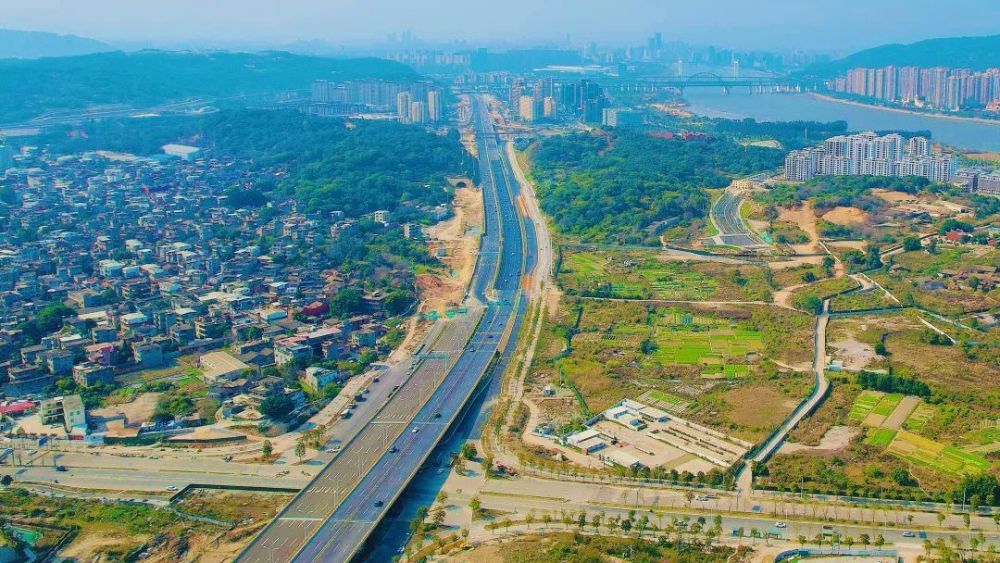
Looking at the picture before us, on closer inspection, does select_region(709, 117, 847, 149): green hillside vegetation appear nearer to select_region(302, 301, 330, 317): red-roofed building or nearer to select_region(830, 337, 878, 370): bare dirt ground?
select_region(830, 337, 878, 370): bare dirt ground

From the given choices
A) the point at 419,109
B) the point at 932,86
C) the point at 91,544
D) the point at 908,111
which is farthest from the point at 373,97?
the point at 91,544

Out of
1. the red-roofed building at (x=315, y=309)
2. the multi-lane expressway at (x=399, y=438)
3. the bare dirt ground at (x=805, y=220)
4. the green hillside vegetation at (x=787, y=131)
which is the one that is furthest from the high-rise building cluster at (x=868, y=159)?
the red-roofed building at (x=315, y=309)

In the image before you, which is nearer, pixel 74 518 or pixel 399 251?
pixel 74 518

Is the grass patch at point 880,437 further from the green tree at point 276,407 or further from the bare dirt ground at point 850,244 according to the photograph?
the bare dirt ground at point 850,244

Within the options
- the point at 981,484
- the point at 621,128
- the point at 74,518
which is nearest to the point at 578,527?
the point at 981,484

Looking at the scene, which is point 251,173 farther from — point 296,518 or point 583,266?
point 296,518

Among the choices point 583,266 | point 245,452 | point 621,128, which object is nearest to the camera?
point 245,452
